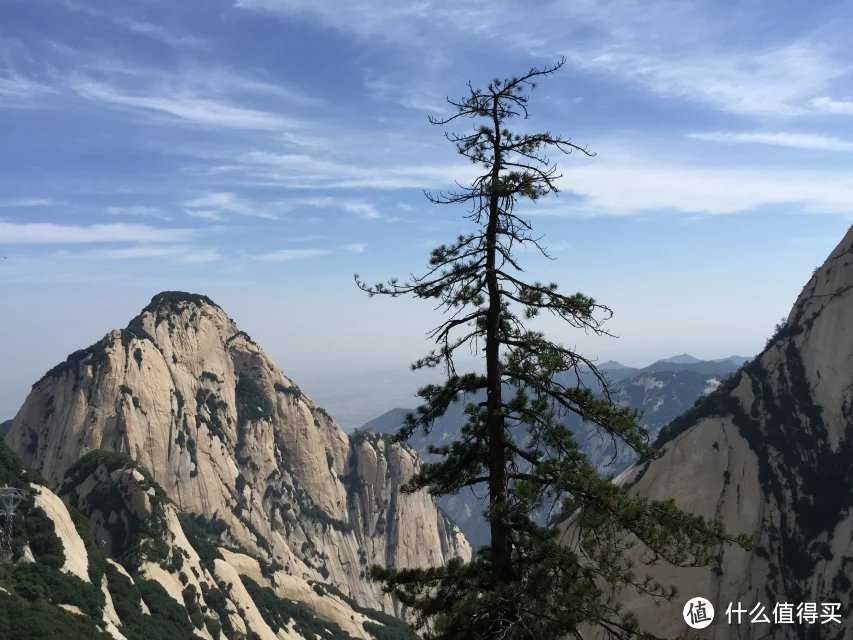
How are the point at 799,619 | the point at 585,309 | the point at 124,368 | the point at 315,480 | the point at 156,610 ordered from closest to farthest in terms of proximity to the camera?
1. the point at 585,309
2. the point at 799,619
3. the point at 156,610
4. the point at 124,368
5. the point at 315,480

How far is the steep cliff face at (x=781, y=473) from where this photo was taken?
74750mm

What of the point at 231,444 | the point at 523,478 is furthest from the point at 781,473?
the point at 231,444

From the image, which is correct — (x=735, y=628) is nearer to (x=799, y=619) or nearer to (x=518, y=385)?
(x=799, y=619)

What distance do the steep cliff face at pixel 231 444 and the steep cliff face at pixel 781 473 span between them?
3266 inches

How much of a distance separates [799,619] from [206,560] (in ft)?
278

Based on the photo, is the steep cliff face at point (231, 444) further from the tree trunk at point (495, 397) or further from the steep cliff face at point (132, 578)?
the tree trunk at point (495, 397)

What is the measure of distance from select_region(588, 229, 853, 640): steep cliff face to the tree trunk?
210ft

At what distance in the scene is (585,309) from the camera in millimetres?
15125

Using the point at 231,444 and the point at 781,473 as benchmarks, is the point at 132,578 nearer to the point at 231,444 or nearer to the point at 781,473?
the point at 231,444

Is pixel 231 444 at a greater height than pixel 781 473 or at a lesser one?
lesser

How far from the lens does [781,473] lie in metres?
83.9

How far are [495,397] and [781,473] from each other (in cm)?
8366

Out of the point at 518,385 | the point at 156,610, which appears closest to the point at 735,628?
the point at 156,610

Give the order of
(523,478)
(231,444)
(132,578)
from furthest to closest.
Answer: (231,444), (132,578), (523,478)
